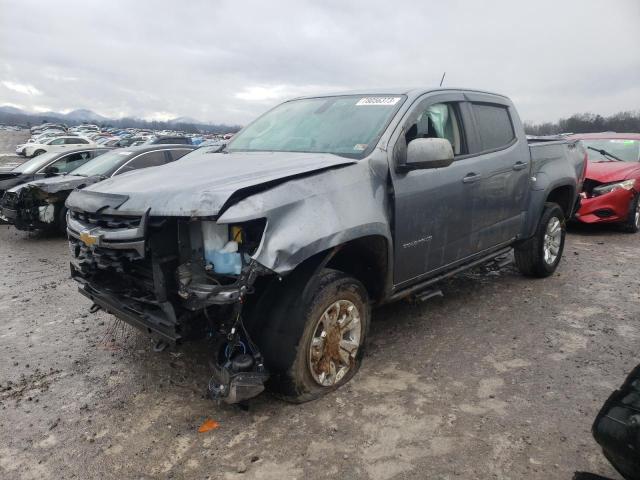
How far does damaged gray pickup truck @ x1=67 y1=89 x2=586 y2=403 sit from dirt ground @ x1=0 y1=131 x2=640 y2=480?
301mm

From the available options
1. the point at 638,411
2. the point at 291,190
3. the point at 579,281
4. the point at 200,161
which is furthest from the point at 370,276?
the point at 579,281

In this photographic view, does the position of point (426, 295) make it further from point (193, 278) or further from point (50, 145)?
point (50, 145)

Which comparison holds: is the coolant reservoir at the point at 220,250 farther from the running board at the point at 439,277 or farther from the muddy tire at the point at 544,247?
the muddy tire at the point at 544,247

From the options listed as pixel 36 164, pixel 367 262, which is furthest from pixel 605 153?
pixel 36 164

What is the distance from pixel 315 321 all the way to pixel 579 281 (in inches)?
157

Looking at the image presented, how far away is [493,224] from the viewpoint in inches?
172

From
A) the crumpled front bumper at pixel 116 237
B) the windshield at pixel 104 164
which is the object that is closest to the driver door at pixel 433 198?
the crumpled front bumper at pixel 116 237

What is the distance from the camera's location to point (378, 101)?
3699 mm

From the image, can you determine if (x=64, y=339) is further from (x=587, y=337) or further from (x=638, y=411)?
(x=587, y=337)

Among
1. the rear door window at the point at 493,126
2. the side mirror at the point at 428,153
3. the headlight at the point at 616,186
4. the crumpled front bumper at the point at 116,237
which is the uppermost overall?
the rear door window at the point at 493,126

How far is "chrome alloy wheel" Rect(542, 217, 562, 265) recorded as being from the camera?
5.39 meters

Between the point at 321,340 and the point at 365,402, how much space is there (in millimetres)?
494

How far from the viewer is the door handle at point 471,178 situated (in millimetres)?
3873

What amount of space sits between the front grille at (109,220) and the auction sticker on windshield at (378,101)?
6.36 ft
